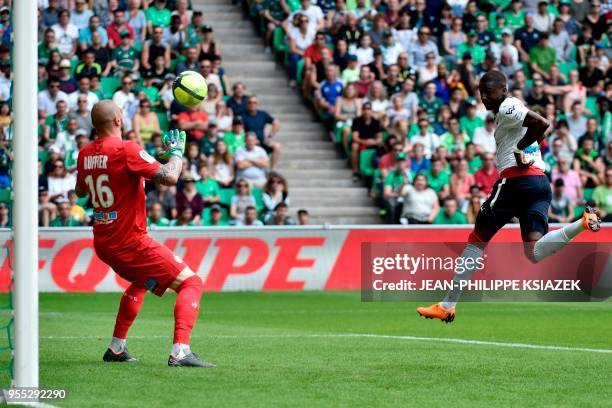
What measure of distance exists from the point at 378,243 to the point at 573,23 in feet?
32.5

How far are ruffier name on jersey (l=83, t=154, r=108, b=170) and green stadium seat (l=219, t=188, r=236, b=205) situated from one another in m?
13.2

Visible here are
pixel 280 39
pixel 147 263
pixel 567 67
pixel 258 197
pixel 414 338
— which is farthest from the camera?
pixel 567 67

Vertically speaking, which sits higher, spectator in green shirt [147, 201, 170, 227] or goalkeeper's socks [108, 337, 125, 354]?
goalkeeper's socks [108, 337, 125, 354]

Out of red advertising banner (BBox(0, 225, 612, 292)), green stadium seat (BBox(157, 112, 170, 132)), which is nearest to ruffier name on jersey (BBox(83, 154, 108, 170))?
red advertising banner (BBox(0, 225, 612, 292))

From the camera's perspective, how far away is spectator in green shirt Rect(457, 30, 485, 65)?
26781 millimetres

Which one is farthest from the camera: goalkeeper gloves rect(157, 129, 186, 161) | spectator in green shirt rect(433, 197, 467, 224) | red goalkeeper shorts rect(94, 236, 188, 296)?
spectator in green shirt rect(433, 197, 467, 224)

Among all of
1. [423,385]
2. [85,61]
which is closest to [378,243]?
[85,61]

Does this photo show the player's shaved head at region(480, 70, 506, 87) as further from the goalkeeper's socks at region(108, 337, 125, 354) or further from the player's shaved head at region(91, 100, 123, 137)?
the goalkeeper's socks at region(108, 337, 125, 354)

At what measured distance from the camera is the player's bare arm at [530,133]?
1149 cm

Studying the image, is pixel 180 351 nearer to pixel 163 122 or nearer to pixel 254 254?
pixel 254 254

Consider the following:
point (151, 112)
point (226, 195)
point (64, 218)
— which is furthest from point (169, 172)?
point (151, 112)

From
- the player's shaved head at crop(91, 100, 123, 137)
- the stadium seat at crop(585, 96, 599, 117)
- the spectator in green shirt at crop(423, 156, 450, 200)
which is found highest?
the player's shaved head at crop(91, 100, 123, 137)

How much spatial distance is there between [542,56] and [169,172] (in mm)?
19198

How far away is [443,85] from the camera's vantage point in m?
25.7
